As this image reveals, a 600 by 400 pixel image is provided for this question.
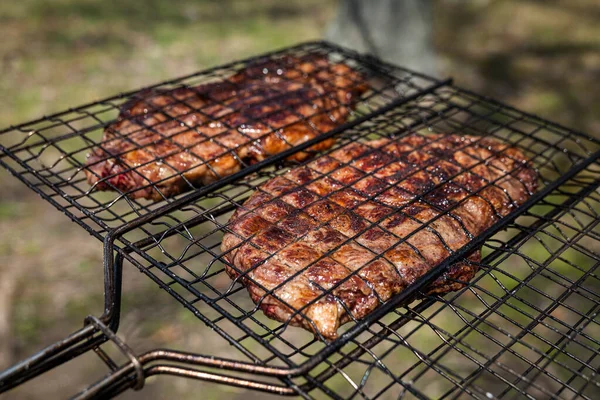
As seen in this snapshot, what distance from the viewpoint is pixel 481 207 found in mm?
3080

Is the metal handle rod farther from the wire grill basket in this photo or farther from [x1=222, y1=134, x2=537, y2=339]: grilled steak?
[x1=222, y1=134, x2=537, y2=339]: grilled steak

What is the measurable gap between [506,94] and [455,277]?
619cm

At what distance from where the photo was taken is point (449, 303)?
2.37 meters

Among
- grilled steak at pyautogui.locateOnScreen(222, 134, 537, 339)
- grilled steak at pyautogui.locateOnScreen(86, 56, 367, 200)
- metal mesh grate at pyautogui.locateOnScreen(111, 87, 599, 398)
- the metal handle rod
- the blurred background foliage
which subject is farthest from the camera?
the blurred background foliage

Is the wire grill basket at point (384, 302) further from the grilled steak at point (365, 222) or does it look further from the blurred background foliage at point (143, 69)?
the blurred background foliage at point (143, 69)

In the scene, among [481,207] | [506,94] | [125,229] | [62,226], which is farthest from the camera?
[506,94]

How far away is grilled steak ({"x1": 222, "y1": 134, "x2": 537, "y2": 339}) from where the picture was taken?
8.14 feet

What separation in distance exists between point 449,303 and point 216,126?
206 cm

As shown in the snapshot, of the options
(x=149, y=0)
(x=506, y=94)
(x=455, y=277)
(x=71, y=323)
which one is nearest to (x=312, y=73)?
(x=455, y=277)

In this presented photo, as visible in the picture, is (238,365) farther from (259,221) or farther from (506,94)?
(506,94)

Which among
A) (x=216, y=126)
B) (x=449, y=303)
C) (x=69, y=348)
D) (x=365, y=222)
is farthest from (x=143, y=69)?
(x=449, y=303)

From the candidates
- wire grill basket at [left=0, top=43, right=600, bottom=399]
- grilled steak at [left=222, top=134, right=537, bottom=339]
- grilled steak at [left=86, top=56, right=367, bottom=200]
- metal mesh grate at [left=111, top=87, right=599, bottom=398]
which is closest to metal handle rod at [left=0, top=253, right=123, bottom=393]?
wire grill basket at [left=0, top=43, right=600, bottom=399]

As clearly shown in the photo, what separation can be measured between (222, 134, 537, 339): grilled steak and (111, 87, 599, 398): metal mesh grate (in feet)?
0.33

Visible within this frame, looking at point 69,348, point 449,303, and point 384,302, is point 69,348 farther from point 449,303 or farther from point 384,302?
point 449,303
